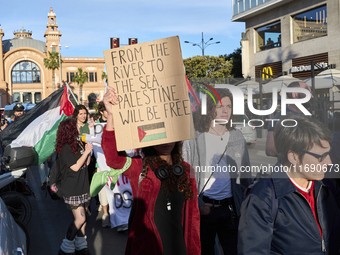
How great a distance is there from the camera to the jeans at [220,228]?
3482 mm

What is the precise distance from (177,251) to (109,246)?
116 inches

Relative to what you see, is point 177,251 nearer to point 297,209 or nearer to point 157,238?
point 157,238

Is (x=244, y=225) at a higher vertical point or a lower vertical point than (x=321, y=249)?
higher

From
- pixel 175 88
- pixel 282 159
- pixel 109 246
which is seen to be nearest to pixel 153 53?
pixel 175 88

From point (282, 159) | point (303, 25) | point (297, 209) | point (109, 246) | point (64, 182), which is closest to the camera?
point (297, 209)

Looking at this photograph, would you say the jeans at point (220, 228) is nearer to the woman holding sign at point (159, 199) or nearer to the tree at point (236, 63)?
the woman holding sign at point (159, 199)

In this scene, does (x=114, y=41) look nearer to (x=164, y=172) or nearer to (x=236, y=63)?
(x=164, y=172)

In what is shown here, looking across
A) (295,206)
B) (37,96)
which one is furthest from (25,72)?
(295,206)

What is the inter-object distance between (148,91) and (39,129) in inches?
173

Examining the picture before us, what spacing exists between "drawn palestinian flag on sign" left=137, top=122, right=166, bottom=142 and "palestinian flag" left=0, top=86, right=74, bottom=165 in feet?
12.5

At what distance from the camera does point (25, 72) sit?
78.0m

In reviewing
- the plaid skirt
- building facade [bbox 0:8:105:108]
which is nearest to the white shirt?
the plaid skirt

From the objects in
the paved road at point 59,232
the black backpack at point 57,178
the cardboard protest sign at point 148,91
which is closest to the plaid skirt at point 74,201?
the black backpack at point 57,178

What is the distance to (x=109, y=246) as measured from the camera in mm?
5309
